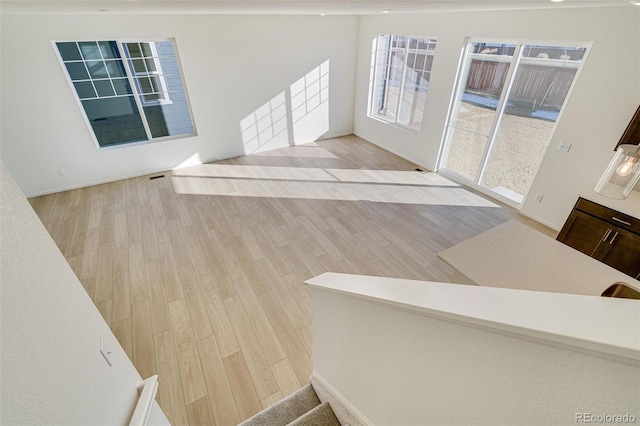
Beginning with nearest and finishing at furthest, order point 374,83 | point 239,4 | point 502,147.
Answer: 1. point 239,4
2. point 502,147
3. point 374,83

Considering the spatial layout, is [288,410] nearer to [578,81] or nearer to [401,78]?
[578,81]

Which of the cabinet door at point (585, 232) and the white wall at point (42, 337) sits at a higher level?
the white wall at point (42, 337)

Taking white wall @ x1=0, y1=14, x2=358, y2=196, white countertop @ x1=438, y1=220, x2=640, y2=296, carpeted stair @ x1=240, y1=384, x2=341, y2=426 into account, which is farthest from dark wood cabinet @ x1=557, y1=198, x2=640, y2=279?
white wall @ x1=0, y1=14, x2=358, y2=196

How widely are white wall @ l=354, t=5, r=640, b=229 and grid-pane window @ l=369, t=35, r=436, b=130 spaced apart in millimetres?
255

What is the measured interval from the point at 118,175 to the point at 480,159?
6202mm

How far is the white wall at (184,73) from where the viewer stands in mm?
3850

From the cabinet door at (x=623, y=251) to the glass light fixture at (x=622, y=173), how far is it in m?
0.98

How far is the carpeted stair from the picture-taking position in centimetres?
166

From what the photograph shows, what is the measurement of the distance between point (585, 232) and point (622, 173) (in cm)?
128

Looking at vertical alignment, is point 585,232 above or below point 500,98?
below

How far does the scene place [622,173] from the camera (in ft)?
6.42

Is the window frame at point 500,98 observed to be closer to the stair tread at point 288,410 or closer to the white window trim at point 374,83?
the white window trim at point 374,83

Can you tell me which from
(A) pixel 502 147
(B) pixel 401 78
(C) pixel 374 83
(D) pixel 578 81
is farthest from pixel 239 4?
(C) pixel 374 83

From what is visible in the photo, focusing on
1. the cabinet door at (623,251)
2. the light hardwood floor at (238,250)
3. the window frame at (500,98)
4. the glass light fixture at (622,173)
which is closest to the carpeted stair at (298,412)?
the light hardwood floor at (238,250)
